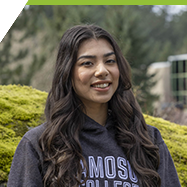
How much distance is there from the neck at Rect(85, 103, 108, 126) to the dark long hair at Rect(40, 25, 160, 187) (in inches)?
2.4

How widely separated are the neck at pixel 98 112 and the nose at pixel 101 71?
0.27m

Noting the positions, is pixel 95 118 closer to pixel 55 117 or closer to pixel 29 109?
pixel 55 117

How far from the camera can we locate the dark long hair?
1.66 m

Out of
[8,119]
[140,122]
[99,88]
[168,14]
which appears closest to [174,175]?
[140,122]

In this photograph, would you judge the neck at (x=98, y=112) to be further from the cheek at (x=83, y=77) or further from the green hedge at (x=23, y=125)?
the green hedge at (x=23, y=125)

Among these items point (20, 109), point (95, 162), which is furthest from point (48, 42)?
point (95, 162)

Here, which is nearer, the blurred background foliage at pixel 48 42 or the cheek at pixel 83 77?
the cheek at pixel 83 77

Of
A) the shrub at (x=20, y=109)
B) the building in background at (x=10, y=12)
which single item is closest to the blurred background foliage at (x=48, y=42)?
the building in background at (x=10, y=12)

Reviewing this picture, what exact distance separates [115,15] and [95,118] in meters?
13.3

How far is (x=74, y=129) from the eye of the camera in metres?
1.78

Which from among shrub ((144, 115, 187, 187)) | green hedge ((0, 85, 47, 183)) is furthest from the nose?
shrub ((144, 115, 187, 187))

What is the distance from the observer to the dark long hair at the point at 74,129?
65.2 inches

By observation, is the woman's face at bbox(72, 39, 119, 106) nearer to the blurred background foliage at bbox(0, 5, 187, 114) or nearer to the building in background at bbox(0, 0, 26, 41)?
the building in background at bbox(0, 0, 26, 41)

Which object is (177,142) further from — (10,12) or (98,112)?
(10,12)
